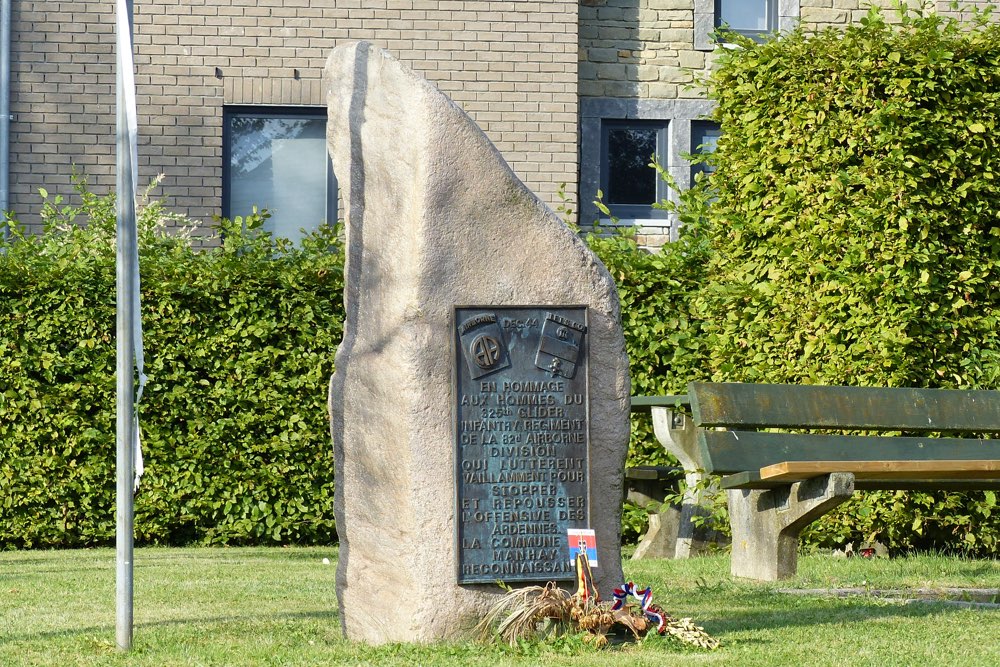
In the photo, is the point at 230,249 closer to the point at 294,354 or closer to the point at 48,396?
the point at 294,354

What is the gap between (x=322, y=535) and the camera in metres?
9.13

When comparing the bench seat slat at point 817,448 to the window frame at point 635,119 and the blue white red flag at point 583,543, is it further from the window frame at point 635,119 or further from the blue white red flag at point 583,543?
the window frame at point 635,119

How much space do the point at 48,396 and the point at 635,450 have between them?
404 cm

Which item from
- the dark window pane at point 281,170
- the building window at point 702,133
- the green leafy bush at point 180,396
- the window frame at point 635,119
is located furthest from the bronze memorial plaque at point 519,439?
the building window at point 702,133

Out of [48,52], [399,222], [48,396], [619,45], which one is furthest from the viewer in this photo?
[619,45]

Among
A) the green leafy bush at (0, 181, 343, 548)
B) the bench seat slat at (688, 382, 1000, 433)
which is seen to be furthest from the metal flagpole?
the green leafy bush at (0, 181, 343, 548)

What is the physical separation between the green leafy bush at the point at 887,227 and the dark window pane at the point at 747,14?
4.71 meters

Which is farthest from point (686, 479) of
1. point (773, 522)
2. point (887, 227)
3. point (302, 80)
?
point (302, 80)

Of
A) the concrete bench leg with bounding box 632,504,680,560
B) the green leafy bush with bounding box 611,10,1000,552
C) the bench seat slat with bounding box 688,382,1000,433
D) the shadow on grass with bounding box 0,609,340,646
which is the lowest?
the concrete bench leg with bounding box 632,504,680,560

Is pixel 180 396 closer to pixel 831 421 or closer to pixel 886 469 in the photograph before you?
pixel 831 421

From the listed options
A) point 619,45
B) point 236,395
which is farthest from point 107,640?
point 619,45

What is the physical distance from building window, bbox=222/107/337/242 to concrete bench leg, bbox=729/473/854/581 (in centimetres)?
625

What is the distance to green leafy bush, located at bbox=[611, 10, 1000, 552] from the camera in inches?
310

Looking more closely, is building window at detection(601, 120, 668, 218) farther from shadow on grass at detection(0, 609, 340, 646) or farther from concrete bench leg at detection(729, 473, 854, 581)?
shadow on grass at detection(0, 609, 340, 646)
